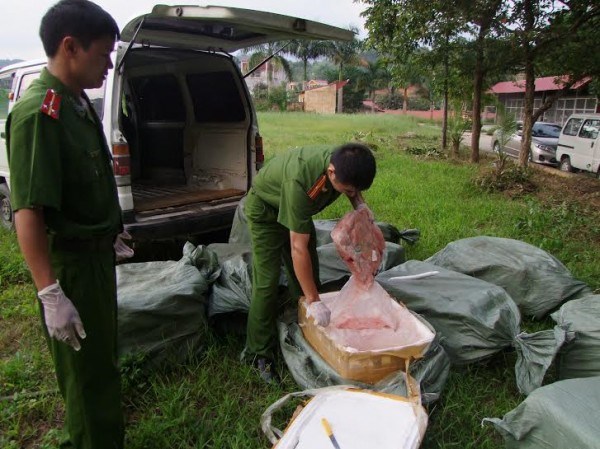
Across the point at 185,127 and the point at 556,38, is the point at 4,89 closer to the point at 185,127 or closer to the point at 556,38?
the point at 185,127

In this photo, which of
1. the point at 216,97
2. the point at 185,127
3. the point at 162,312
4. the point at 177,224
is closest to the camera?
the point at 162,312

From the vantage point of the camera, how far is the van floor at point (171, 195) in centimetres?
371

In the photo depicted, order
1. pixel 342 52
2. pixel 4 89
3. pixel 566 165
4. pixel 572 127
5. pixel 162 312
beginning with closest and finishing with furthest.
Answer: pixel 162 312 < pixel 4 89 < pixel 572 127 < pixel 566 165 < pixel 342 52

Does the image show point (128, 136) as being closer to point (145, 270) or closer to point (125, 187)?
point (125, 187)

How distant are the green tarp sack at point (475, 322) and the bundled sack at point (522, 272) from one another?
0.36 metres

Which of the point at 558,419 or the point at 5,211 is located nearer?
the point at 558,419

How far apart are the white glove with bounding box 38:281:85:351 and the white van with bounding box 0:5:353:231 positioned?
5.97 ft

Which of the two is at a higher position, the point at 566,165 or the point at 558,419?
the point at 566,165

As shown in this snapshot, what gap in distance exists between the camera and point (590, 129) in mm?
9414

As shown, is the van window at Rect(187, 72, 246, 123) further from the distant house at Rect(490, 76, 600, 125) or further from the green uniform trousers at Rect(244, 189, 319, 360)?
the distant house at Rect(490, 76, 600, 125)

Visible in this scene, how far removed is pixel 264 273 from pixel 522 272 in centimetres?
164

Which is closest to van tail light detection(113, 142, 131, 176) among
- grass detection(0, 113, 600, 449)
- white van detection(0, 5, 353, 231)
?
white van detection(0, 5, 353, 231)

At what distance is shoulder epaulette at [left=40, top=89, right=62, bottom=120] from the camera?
1.38 metres


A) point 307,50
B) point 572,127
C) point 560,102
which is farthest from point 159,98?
point 307,50
